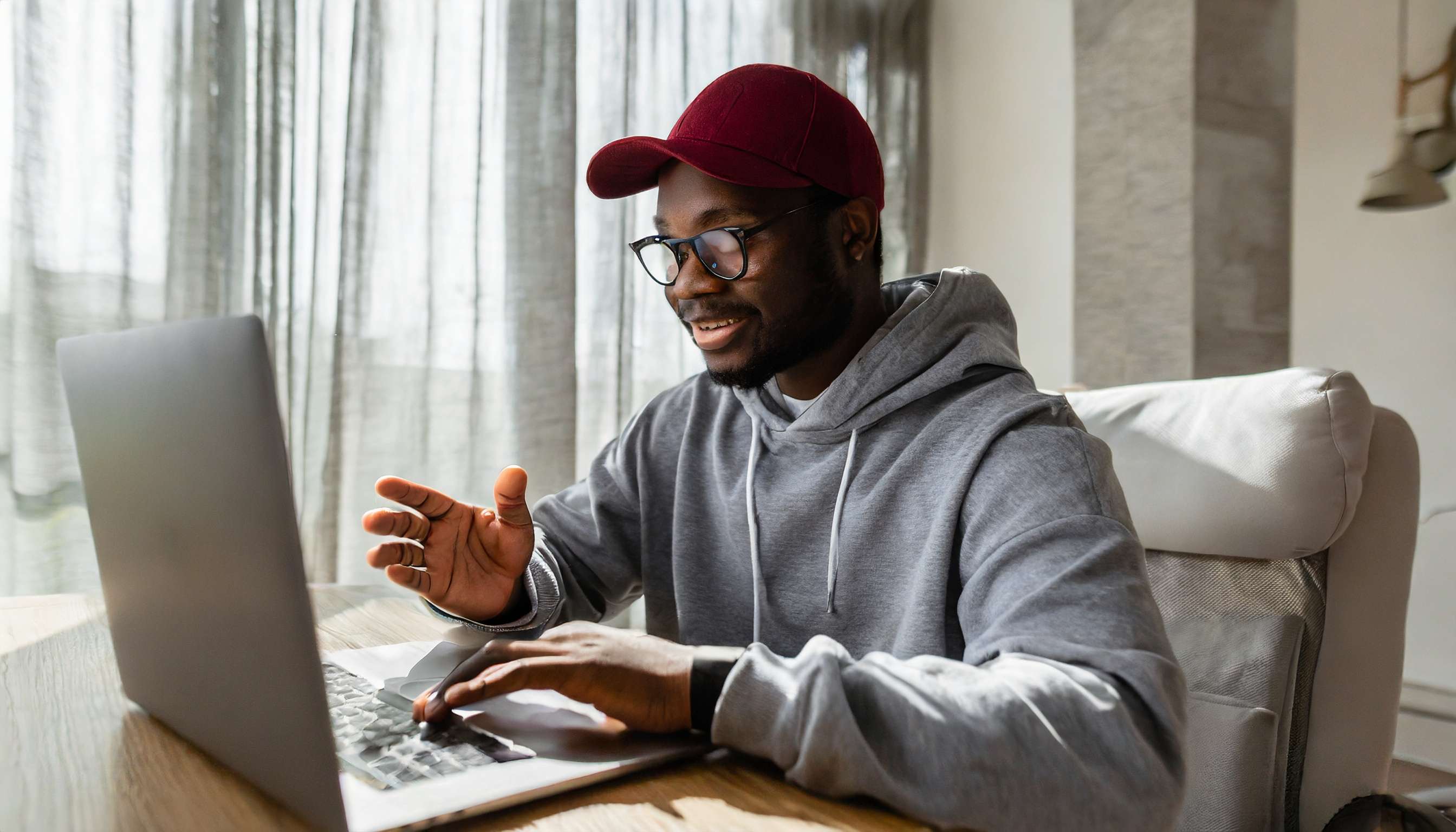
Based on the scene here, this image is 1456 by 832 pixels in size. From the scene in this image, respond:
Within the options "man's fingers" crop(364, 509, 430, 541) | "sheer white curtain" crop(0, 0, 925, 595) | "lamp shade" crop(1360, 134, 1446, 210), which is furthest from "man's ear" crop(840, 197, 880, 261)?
"lamp shade" crop(1360, 134, 1446, 210)

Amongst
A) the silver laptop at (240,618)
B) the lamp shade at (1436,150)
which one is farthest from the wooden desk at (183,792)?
the lamp shade at (1436,150)

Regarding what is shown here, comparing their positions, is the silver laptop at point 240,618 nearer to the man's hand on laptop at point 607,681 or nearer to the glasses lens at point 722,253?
the man's hand on laptop at point 607,681

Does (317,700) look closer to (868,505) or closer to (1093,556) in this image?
(1093,556)

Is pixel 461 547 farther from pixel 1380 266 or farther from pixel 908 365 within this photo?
pixel 1380 266

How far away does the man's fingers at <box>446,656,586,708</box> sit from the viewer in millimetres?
620

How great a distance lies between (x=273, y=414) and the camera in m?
0.42

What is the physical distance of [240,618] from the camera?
1.59 ft

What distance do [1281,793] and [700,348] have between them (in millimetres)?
790

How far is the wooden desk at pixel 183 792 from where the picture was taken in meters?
0.50

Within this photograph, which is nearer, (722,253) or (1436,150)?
(722,253)

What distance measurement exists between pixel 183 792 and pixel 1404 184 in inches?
116

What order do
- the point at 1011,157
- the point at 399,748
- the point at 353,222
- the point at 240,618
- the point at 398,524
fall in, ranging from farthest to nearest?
the point at 1011,157 < the point at 353,222 < the point at 398,524 < the point at 399,748 < the point at 240,618

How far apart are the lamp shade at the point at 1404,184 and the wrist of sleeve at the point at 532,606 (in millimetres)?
2501

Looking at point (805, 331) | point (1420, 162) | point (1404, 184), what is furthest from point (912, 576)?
point (1420, 162)
